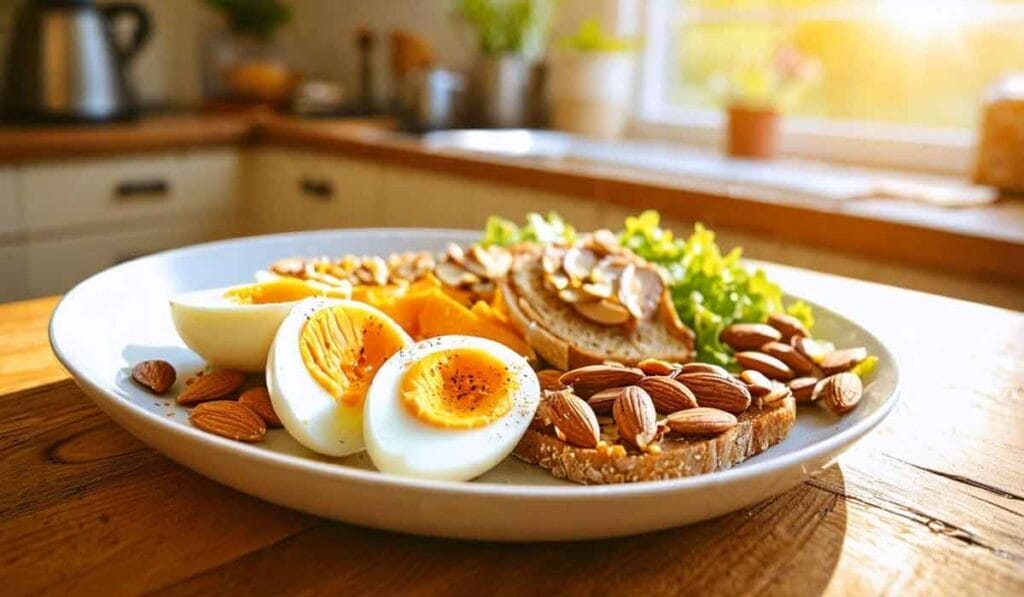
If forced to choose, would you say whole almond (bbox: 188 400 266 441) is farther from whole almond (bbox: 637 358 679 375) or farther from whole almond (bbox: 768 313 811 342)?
whole almond (bbox: 768 313 811 342)

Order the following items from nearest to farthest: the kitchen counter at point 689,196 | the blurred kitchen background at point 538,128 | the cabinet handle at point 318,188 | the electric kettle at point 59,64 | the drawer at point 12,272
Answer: the kitchen counter at point 689,196
the blurred kitchen background at point 538,128
the drawer at point 12,272
the electric kettle at point 59,64
the cabinet handle at point 318,188

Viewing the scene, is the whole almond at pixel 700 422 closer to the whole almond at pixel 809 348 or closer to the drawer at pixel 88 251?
the whole almond at pixel 809 348

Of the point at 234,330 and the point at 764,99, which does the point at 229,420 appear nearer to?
the point at 234,330

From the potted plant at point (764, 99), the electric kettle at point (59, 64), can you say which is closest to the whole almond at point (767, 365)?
the potted plant at point (764, 99)

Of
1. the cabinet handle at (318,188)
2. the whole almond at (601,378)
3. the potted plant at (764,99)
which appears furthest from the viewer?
the cabinet handle at (318,188)

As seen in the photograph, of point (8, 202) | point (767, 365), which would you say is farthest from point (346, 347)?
point (8, 202)

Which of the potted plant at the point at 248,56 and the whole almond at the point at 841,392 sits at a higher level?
the potted plant at the point at 248,56

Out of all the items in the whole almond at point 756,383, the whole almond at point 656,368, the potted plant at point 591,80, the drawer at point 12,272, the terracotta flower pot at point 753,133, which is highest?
the potted plant at point 591,80
